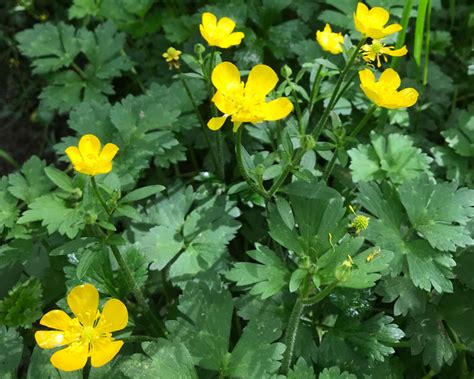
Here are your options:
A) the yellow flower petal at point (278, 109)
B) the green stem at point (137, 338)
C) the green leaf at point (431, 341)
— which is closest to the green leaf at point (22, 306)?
the green stem at point (137, 338)

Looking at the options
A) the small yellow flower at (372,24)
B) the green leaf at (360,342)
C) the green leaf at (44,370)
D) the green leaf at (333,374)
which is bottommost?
the green leaf at (360,342)

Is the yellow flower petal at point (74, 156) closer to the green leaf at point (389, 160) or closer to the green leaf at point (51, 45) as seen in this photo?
the green leaf at point (389, 160)

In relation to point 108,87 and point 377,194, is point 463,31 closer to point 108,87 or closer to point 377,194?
point 377,194

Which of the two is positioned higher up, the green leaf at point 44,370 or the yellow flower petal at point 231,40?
the yellow flower petal at point 231,40

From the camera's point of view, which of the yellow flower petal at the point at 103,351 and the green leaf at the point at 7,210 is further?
the green leaf at the point at 7,210

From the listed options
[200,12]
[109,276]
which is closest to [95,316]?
[109,276]

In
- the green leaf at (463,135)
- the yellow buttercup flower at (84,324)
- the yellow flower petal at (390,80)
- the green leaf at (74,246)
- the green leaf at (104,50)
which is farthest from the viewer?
the green leaf at (104,50)
